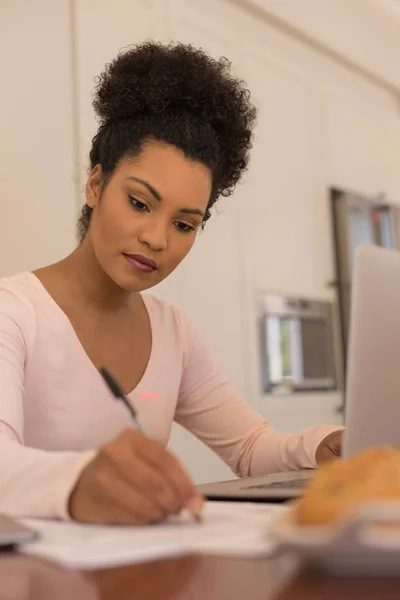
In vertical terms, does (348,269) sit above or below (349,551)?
above

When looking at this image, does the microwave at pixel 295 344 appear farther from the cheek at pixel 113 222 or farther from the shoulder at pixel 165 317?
the cheek at pixel 113 222

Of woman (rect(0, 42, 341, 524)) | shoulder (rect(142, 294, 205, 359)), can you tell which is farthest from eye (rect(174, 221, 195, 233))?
shoulder (rect(142, 294, 205, 359))

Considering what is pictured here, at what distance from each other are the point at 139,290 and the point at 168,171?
22 centimetres

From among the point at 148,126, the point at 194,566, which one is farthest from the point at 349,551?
the point at 148,126

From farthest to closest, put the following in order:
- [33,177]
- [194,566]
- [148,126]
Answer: [33,177]
[148,126]
[194,566]

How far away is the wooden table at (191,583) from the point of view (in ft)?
1.26

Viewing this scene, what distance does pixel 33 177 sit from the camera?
7.09 ft

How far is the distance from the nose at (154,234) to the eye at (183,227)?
5cm

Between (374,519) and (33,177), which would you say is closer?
(374,519)

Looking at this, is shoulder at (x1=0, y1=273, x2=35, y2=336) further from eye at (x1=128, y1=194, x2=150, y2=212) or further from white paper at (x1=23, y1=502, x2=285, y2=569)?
white paper at (x1=23, y1=502, x2=285, y2=569)

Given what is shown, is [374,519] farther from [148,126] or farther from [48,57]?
[48,57]

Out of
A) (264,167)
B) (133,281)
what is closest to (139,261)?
(133,281)

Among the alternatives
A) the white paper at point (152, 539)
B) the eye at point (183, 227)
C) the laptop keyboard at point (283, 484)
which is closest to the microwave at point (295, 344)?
the eye at point (183, 227)

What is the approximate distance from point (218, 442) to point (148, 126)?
626mm
